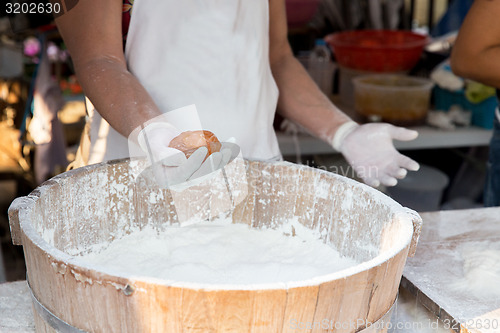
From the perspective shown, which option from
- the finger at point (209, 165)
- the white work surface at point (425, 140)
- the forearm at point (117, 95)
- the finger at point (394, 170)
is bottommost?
the white work surface at point (425, 140)

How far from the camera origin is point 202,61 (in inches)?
60.8

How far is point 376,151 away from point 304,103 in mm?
315

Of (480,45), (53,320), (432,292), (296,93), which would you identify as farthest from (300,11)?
(53,320)

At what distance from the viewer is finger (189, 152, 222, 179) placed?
4.06 feet

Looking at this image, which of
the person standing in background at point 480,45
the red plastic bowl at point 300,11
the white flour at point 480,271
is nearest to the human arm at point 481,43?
the person standing in background at point 480,45

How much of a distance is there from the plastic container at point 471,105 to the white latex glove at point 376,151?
1865 mm

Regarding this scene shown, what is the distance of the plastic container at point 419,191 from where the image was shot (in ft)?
11.4

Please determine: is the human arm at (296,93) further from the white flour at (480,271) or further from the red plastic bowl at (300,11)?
the red plastic bowl at (300,11)

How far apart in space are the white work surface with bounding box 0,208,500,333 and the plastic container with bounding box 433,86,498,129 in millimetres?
1852

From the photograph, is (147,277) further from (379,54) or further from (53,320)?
(379,54)

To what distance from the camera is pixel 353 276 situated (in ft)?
2.77

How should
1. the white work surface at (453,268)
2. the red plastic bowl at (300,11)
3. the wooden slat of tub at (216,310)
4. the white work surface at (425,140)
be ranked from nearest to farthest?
the wooden slat of tub at (216,310) < the white work surface at (453,268) < the white work surface at (425,140) < the red plastic bowl at (300,11)

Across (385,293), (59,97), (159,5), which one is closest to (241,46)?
(159,5)

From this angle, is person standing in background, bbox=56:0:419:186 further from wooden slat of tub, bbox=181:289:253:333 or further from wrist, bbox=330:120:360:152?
wooden slat of tub, bbox=181:289:253:333
